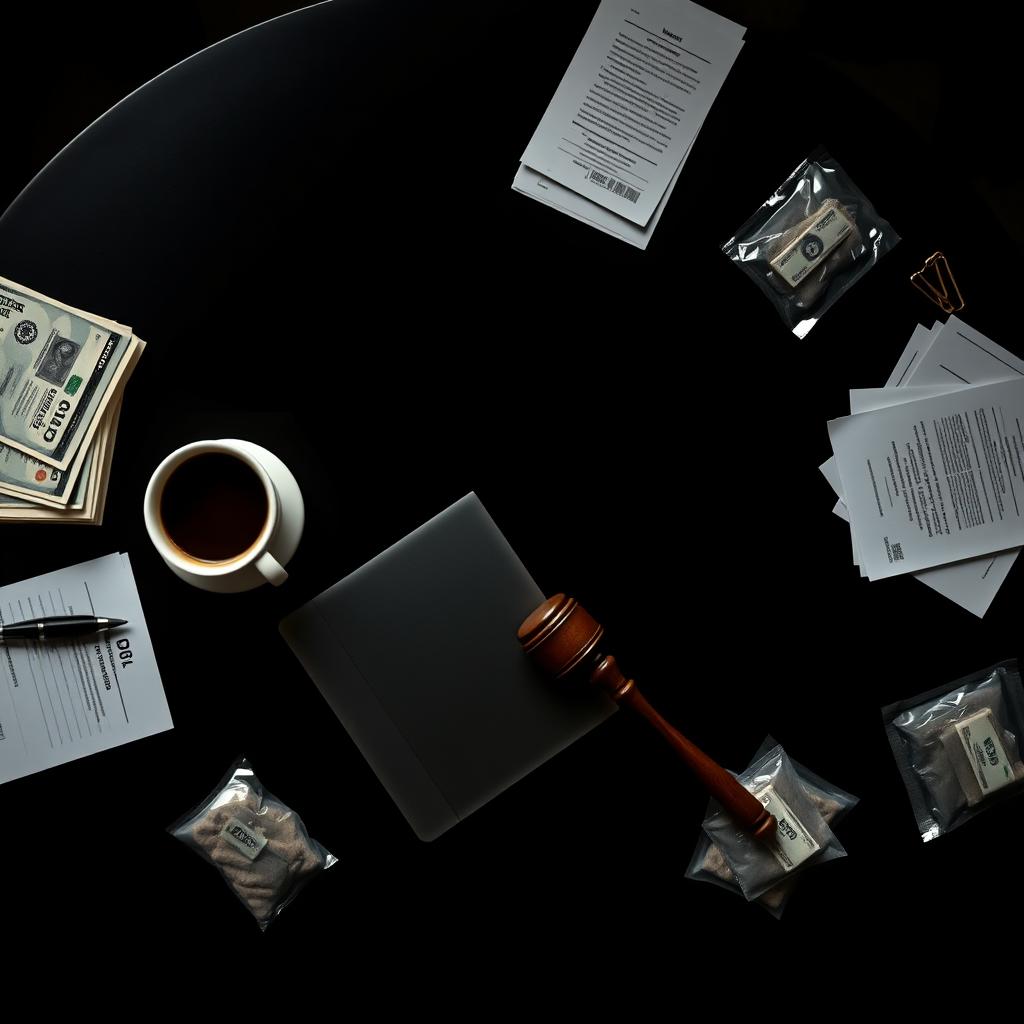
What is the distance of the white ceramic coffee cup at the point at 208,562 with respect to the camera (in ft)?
2.78

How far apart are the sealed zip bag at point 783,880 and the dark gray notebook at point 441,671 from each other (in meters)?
0.17

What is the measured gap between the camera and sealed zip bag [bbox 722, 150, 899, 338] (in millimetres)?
932

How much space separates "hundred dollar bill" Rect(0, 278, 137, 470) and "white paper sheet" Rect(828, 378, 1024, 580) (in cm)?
75

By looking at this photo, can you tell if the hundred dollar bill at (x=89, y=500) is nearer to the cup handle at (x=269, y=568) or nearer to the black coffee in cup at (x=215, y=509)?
the black coffee in cup at (x=215, y=509)

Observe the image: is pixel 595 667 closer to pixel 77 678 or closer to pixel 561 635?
pixel 561 635

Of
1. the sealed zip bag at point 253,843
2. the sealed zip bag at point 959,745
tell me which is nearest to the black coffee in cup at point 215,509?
the sealed zip bag at point 253,843

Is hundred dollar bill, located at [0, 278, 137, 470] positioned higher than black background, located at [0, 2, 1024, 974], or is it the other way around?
hundred dollar bill, located at [0, 278, 137, 470]

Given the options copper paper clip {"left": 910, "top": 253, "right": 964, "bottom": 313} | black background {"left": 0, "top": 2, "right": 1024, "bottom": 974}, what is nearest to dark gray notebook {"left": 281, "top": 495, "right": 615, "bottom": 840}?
black background {"left": 0, "top": 2, "right": 1024, "bottom": 974}

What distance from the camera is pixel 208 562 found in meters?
0.88

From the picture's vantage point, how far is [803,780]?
3.12 ft

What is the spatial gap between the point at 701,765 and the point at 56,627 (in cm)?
67

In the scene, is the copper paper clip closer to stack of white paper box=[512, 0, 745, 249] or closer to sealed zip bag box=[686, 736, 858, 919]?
stack of white paper box=[512, 0, 745, 249]

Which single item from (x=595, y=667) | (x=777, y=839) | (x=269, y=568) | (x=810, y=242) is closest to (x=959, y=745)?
(x=777, y=839)

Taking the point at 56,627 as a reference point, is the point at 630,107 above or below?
above
